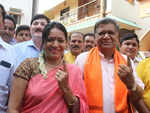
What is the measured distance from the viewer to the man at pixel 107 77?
1.94m

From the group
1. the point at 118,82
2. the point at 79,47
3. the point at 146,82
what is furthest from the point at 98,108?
the point at 79,47

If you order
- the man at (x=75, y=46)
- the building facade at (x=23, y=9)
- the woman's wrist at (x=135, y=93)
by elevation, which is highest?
the building facade at (x=23, y=9)

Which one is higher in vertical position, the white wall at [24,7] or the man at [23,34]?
the white wall at [24,7]

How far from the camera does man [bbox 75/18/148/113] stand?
1942 millimetres

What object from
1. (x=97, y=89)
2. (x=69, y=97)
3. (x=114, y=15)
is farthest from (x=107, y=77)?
(x=114, y=15)

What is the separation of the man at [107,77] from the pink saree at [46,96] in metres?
0.24

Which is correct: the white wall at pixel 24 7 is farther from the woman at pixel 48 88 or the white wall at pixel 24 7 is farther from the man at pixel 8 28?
the woman at pixel 48 88

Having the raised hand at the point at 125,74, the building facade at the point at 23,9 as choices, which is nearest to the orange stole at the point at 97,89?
the raised hand at the point at 125,74

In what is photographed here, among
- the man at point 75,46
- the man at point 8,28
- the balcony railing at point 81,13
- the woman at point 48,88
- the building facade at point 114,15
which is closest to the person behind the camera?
the woman at point 48,88

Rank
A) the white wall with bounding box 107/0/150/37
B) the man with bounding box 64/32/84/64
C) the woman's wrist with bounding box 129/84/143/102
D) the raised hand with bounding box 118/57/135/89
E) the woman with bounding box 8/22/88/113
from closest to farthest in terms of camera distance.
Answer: the woman with bounding box 8/22/88/113 < the raised hand with bounding box 118/57/135/89 < the woman's wrist with bounding box 129/84/143/102 < the man with bounding box 64/32/84/64 < the white wall with bounding box 107/0/150/37

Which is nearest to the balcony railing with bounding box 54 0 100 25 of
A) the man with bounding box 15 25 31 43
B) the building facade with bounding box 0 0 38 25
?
the building facade with bounding box 0 0 38 25

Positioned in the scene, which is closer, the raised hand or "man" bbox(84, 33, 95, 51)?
the raised hand

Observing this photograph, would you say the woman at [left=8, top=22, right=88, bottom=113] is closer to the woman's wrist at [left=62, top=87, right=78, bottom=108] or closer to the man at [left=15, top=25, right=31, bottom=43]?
the woman's wrist at [left=62, top=87, right=78, bottom=108]

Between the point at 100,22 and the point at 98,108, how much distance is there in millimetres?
908
